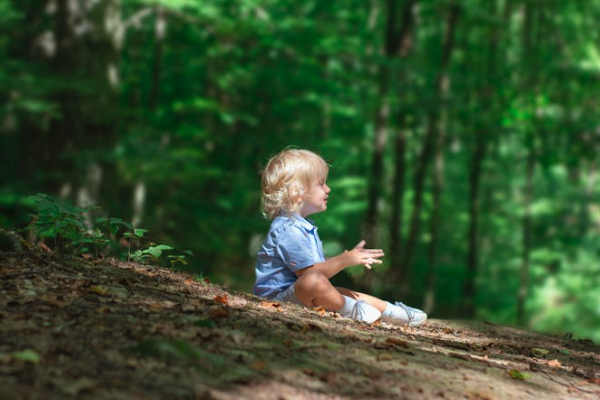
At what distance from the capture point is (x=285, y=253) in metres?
5.05

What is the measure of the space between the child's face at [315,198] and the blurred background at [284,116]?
757 millimetres

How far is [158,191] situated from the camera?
1777cm

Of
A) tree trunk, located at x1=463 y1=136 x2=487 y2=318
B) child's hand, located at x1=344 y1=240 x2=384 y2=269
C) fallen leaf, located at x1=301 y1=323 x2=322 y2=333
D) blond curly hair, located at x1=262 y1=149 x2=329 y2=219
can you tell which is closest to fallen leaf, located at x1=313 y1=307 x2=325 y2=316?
child's hand, located at x1=344 y1=240 x2=384 y2=269

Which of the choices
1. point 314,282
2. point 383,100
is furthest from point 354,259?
point 383,100

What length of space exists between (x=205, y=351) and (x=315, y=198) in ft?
7.82

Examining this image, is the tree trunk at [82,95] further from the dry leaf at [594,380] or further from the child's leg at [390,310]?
the dry leaf at [594,380]

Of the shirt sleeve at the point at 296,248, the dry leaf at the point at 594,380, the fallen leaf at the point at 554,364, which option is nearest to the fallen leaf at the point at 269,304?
the shirt sleeve at the point at 296,248

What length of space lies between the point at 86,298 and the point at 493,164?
2808 centimetres

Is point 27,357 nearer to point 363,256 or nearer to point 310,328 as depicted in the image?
point 310,328

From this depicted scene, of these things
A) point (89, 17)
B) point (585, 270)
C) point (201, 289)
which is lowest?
point (585, 270)

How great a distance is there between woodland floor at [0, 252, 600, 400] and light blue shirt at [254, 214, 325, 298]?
0.44m

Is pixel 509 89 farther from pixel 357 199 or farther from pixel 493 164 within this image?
pixel 493 164

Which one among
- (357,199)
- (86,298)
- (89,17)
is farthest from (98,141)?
(357,199)

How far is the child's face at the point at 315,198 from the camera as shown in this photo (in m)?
5.23
